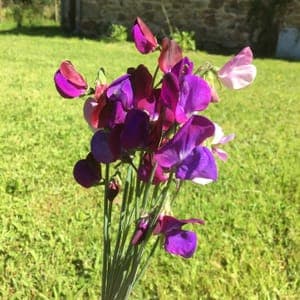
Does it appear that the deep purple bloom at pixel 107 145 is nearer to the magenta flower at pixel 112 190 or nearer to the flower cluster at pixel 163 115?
the flower cluster at pixel 163 115

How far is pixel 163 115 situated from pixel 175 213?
2099 millimetres

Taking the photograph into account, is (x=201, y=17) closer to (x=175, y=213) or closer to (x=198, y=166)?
(x=175, y=213)

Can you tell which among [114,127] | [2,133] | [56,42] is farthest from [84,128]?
[56,42]

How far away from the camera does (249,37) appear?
44.2 feet

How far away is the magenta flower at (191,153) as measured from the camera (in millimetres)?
1276

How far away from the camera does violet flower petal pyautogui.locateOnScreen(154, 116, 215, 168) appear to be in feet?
4.18

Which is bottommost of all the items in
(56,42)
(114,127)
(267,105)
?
(56,42)

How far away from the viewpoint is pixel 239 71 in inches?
55.6

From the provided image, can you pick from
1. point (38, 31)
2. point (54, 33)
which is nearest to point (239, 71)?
point (54, 33)

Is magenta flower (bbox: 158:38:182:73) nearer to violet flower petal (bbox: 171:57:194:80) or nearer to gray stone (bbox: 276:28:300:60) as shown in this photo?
violet flower petal (bbox: 171:57:194:80)

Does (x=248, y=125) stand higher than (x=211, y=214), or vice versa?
(x=211, y=214)

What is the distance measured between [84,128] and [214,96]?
11.8 ft

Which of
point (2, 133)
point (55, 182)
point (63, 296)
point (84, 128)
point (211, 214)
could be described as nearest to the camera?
point (63, 296)

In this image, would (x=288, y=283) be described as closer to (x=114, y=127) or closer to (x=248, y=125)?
(x=114, y=127)
